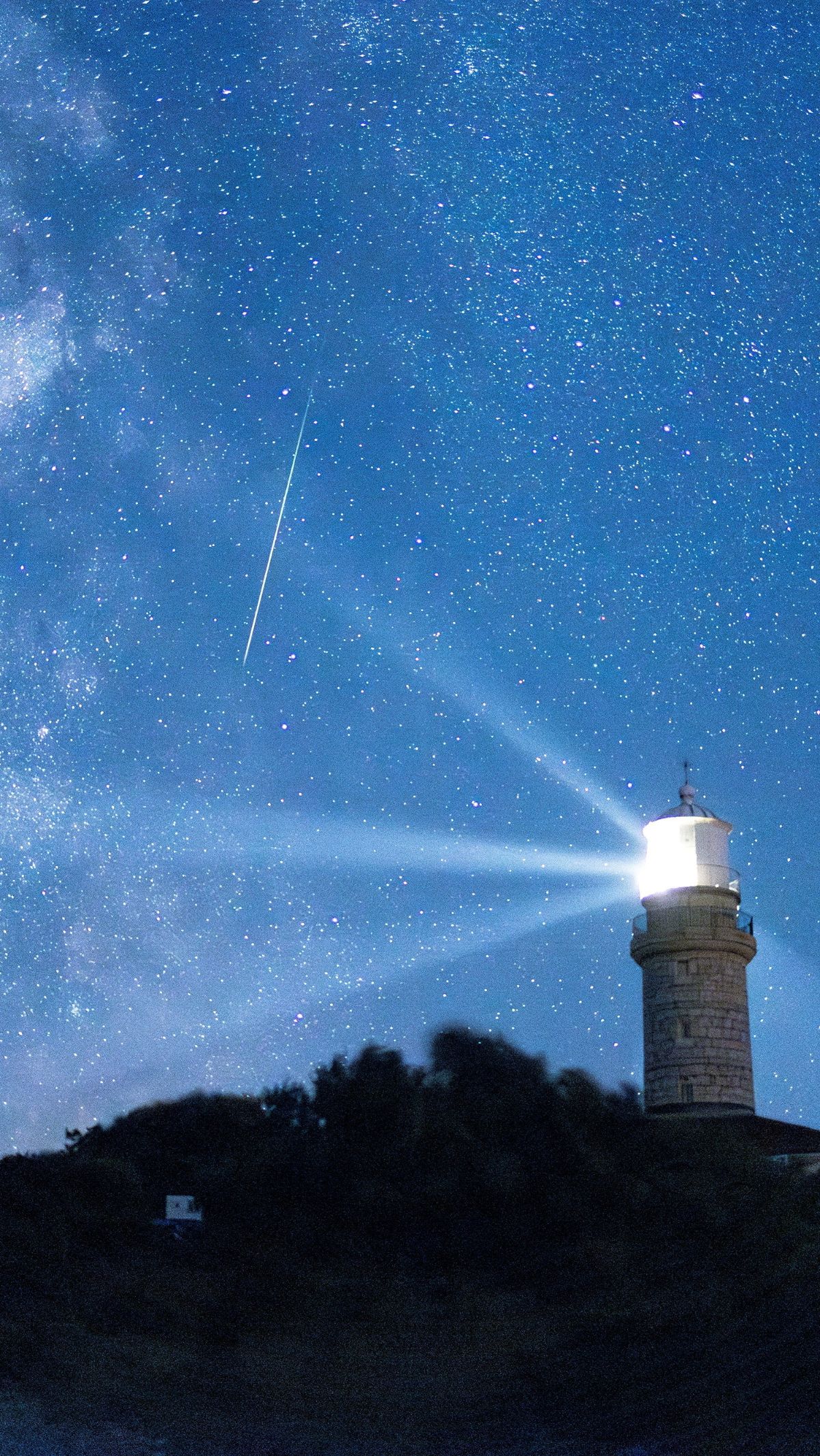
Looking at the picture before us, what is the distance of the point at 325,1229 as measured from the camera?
65.7ft

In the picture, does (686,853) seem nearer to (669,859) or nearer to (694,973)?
(669,859)

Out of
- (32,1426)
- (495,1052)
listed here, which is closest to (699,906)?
(495,1052)

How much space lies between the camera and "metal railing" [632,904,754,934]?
27.9 m

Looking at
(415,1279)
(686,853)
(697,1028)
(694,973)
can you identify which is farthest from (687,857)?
(415,1279)

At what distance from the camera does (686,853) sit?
95.3 feet

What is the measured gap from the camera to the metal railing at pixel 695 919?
27.9 meters

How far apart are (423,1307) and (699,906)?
1179 cm

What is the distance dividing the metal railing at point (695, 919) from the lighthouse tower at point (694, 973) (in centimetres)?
2

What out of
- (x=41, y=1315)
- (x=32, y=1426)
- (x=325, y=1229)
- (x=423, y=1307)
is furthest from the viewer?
(x=325, y=1229)

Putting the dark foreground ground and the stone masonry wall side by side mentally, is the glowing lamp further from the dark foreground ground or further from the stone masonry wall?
the dark foreground ground

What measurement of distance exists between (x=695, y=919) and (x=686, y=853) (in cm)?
161

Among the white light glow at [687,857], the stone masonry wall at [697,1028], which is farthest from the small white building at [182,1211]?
the white light glow at [687,857]

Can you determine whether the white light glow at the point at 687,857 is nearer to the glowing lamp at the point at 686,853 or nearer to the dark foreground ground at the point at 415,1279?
the glowing lamp at the point at 686,853

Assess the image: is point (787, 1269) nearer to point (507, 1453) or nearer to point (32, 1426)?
point (507, 1453)
